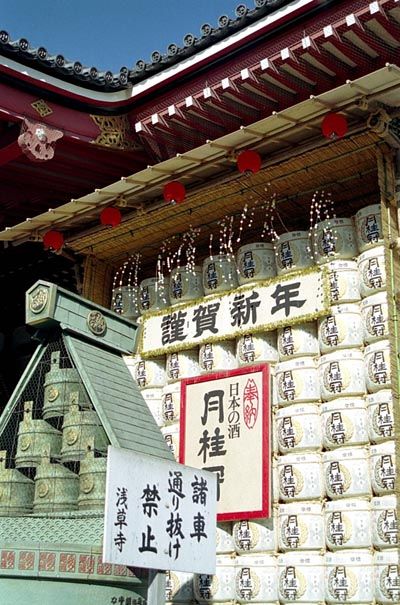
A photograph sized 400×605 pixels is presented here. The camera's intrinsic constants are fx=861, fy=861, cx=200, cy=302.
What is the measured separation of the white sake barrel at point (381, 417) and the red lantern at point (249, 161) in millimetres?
2793

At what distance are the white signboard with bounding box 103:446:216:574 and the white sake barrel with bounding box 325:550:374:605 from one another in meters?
2.69

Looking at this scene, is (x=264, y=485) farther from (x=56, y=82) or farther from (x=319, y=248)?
(x=56, y=82)

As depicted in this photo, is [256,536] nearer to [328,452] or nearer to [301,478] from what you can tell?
[301,478]

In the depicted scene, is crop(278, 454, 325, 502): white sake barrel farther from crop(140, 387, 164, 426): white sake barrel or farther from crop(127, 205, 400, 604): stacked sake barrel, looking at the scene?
crop(140, 387, 164, 426): white sake barrel

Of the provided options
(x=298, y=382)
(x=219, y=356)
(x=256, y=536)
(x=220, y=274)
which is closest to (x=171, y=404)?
(x=219, y=356)

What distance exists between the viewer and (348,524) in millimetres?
7793

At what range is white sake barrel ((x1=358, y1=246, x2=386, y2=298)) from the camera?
8.28 metres

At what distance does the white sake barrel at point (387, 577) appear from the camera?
7.33 meters

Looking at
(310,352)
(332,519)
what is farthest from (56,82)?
(332,519)

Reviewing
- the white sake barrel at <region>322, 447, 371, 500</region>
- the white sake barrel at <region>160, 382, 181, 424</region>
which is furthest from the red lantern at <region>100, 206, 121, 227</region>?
the white sake barrel at <region>322, 447, 371, 500</region>

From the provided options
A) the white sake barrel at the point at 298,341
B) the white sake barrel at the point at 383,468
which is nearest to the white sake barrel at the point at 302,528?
the white sake barrel at the point at 383,468

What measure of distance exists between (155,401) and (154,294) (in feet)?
4.29

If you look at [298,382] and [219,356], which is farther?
[219,356]

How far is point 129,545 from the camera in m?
4.76
